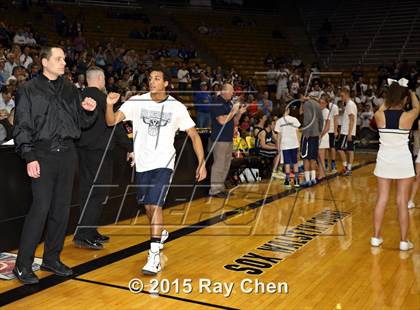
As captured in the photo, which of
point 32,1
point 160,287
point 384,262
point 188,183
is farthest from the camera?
point 32,1

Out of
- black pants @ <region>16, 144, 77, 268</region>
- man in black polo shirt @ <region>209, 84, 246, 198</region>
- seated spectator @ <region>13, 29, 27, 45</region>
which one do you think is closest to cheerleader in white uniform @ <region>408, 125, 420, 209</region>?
man in black polo shirt @ <region>209, 84, 246, 198</region>

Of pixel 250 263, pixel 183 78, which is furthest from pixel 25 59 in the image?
pixel 250 263

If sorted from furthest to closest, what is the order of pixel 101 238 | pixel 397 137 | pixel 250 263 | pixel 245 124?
pixel 245 124 → pixel 101 238 → pixel 397 137 → pixel 250 263

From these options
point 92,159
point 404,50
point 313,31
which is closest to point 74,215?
point 92,159

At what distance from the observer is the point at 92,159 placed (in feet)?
16.5

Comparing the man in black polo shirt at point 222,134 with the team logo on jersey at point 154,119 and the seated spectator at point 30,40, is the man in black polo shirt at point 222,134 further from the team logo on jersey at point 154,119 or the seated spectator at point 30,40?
the seated spectator at point 30,40

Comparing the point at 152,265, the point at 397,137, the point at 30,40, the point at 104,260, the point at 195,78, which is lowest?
the point at 104,260

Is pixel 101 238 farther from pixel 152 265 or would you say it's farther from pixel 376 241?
pixel 376 241

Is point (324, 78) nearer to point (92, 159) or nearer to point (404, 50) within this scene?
point (404, 50)

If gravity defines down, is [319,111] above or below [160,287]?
above

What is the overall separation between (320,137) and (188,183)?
2851mm

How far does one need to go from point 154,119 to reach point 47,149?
951mm

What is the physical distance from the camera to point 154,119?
168 inches

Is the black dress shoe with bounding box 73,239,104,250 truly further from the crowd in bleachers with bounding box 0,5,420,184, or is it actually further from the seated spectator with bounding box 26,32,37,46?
the seated spectator with bounding box 26,32,37,46
